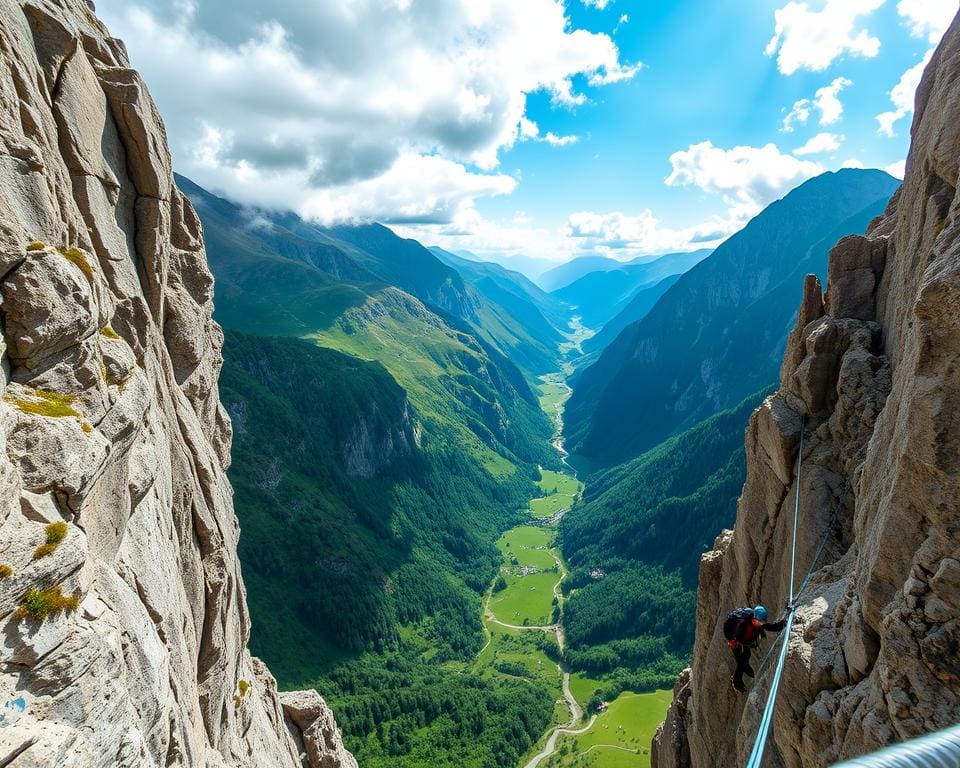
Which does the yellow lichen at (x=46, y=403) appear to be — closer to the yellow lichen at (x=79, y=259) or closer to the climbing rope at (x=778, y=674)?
the yellow lichen at (x=79, y=259)

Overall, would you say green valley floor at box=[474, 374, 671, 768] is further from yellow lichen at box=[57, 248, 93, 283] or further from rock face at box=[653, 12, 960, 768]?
yellow lichen at box=[57, 248, 93, 283]

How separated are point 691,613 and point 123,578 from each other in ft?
683

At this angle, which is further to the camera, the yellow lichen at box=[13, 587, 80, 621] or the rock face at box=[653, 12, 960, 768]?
the yellow lichen at box=[13, 587, 80, 621]

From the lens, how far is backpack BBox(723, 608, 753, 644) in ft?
63.3

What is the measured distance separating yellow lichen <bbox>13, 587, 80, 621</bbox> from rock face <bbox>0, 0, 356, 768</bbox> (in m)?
0.05

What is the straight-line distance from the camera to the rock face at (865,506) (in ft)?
37.3

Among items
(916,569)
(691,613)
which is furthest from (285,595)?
(916,569)

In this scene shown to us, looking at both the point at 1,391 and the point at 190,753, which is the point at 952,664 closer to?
the point at 1,391

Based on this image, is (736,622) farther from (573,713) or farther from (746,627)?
(573,713)

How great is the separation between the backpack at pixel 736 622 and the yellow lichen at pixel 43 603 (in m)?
20.7

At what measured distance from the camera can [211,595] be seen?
27.8m

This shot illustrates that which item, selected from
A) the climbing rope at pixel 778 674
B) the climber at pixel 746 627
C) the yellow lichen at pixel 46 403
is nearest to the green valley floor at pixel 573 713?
the climbing rope at pixel 778 674

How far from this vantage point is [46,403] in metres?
15.0

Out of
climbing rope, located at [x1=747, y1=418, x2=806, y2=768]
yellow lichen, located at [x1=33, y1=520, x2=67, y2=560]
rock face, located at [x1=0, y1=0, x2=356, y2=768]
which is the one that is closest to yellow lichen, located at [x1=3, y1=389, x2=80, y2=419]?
rock face, located at [x1=0, y1=0, x2=356, y2=768]
